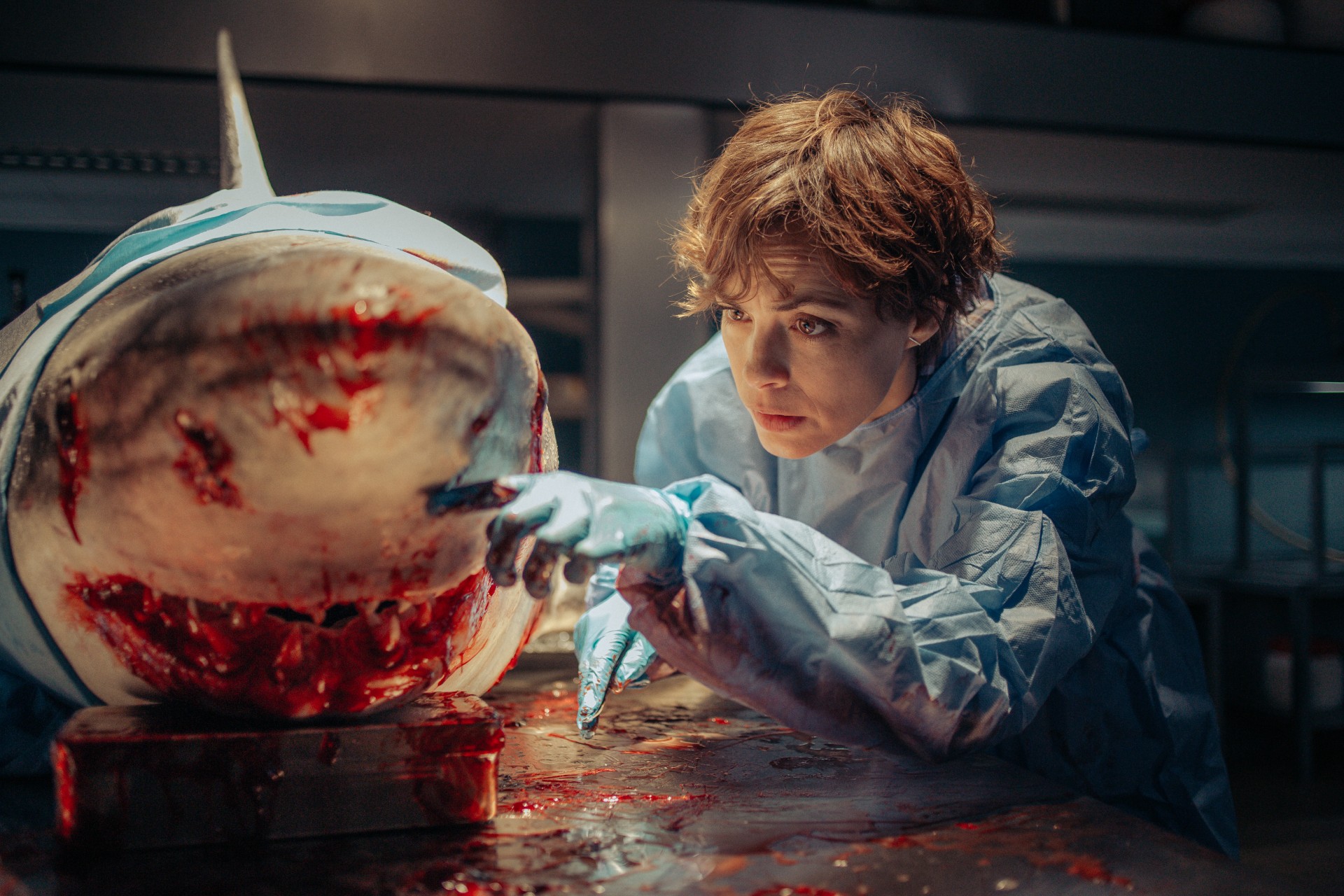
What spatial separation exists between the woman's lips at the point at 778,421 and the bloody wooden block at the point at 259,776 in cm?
42

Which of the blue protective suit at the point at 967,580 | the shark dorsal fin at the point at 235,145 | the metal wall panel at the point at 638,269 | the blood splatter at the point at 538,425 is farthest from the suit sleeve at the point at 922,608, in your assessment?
the metal wall panel at the point at 638,269

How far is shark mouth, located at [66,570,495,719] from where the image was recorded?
0.60 metres

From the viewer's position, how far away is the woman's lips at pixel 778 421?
2.97ft

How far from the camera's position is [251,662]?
0.60m

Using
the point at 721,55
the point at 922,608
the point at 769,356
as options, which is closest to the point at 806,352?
the point at 769,356

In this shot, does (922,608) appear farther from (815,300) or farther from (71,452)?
(71,452)

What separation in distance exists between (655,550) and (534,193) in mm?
1747

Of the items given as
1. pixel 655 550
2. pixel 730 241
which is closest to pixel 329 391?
pixel 655 550

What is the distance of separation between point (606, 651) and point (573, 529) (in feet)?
1.05

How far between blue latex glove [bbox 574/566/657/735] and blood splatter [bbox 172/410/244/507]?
34 centimetres

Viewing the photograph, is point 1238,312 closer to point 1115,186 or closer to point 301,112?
point 1115,186

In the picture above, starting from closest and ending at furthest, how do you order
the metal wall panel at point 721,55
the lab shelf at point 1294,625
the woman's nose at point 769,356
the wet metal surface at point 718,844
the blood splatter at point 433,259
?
the wet metal surface at point 718,844, the blood splatter at point 433,259, the woman's nose at point 769,356, the metal wall panel at point 721,55, the lab shelf at point 1294,625

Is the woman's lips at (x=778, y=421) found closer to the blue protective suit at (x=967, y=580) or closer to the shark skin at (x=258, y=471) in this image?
the blue protective suit at (x=967, y=580)

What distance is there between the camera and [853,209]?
2.77 ft
